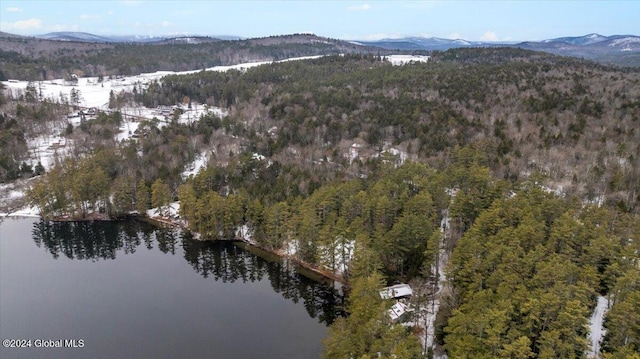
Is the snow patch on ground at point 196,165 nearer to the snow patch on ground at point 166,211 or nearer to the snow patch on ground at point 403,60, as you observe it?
the snow patch on ground at point 166,211

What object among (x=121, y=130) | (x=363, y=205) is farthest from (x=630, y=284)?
(x=121, y=130)

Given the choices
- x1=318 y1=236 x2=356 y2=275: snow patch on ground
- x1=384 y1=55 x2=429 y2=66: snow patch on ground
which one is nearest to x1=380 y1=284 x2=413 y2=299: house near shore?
x1=318 y1=236 x2=356 y2=275: snow patch on ground

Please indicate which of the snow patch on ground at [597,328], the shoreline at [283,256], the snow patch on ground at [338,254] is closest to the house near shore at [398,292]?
the snow patch on ground at [338,254]

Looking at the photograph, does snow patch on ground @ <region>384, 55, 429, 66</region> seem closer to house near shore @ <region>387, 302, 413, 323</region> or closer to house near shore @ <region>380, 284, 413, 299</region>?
house near shore @ <region>380, 284, 413, 299</region>

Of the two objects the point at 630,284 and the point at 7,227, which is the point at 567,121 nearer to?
the point at 630,284

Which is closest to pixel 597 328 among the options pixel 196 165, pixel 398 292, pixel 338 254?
pixel 398 292

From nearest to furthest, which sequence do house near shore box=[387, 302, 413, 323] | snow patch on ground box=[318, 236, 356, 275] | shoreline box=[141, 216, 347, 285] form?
house near shore box=[387, 302, 413, 323], snow patch on ground box=[318, 236, 356, 275], shoreline box=[141, 216, 347, 285]
